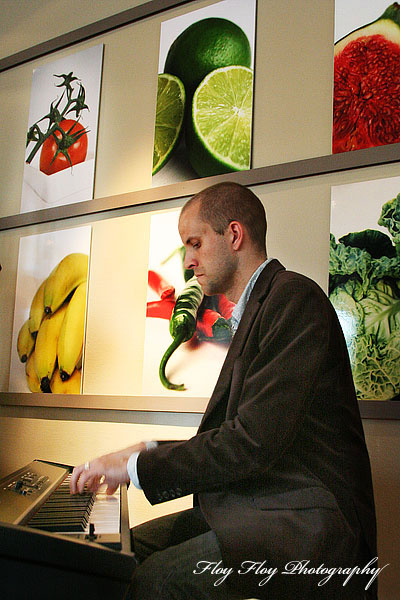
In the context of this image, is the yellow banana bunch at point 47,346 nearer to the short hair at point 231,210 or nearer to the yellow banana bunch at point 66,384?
the yellow banana bunch at point 66,384

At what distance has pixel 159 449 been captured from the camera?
1.42 m

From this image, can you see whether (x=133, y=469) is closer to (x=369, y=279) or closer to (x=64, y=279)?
(x=369, y=279)

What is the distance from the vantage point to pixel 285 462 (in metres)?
1.38

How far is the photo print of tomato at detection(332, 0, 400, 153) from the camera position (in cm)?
228

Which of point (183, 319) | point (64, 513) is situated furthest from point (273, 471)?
point (183, 319)

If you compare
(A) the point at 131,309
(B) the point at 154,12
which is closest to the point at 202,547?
(A) the point at 131,309

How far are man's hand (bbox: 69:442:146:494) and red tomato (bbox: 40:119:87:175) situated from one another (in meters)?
2.03

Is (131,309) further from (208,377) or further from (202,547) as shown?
(202,547)

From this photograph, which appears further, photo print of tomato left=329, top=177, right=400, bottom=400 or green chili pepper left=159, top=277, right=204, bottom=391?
green chili pepper left=159, top=277, right=204, bottom=391

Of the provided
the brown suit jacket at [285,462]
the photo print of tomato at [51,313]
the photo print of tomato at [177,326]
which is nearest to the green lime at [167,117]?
the photo print of tomato at [177,326]

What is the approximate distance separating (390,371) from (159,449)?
101 cm

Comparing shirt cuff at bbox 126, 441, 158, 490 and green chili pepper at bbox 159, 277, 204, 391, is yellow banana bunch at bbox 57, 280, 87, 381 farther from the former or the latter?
shirt cuff at bbox 126, 441, 158, 490

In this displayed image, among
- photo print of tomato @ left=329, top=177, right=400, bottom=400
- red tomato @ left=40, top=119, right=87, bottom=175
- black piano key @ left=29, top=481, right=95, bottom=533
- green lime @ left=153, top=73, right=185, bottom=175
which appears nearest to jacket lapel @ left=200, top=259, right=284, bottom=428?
black piano key @ left=29, top=481, right=95, bottom=533

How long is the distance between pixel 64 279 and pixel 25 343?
388mm
